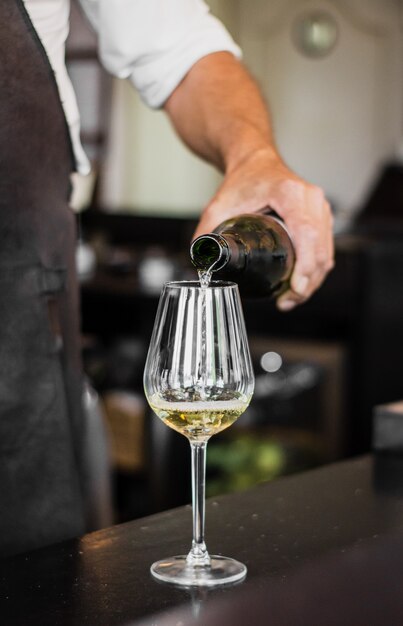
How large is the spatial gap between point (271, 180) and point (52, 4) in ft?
1.23

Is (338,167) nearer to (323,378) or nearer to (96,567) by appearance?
(323,378)

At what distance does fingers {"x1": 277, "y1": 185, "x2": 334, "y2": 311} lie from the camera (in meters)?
1.37

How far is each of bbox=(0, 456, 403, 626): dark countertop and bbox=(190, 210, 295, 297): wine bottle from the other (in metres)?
0.26

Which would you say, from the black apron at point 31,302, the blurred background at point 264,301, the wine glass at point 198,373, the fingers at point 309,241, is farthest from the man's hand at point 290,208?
the blurred background at point 264,301

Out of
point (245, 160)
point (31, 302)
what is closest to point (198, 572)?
point (31, 302)

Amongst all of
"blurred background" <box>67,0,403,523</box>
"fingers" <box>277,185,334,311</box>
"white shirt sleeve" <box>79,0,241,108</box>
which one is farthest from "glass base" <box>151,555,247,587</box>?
"blurred background" <box>67,0,403,523</box>

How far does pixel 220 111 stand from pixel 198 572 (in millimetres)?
813

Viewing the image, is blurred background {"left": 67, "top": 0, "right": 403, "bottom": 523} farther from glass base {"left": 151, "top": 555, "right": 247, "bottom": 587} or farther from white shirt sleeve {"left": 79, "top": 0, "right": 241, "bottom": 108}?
glass base {"left": 151, "top": 555, "right": 247, "bottom": 587}

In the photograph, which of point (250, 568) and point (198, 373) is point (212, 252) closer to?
point (198, 373)

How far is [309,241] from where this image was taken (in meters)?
1.38

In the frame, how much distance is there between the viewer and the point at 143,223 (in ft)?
16.9

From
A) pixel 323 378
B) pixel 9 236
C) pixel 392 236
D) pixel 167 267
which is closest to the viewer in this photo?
pixel 9 236

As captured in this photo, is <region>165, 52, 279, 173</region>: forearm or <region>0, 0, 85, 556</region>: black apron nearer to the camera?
<region>0, 0, 85, 556</region>: black apron

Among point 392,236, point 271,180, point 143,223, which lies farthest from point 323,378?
point 271,180
